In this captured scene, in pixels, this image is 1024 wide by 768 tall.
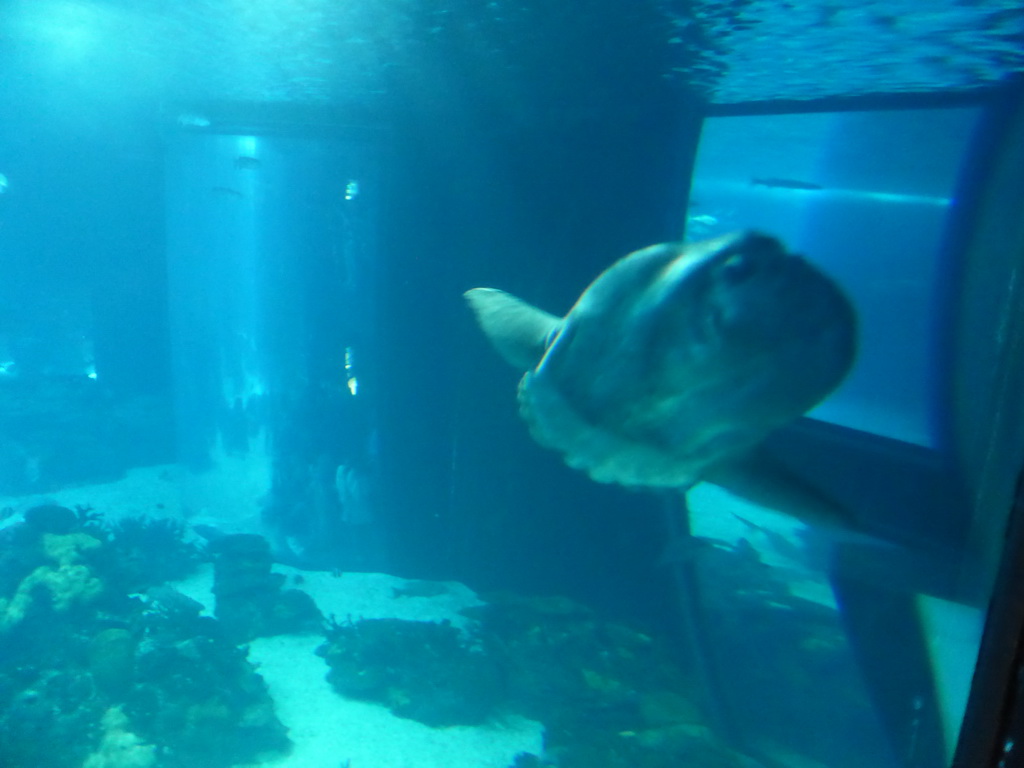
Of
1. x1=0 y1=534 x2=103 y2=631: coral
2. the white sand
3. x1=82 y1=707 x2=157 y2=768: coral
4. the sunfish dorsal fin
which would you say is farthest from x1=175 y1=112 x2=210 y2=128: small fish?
the sunfish dorsal fin

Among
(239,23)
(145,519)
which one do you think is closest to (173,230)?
(145,519)

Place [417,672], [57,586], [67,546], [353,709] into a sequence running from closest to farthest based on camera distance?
[353,709] < [417,672] < [57,586] < [67,546]

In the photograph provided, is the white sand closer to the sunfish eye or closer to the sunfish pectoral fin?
the sunfish pectoral fin

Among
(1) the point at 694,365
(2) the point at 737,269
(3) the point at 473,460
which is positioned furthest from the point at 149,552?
(2) the point at 737,269

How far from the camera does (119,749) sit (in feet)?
22.3

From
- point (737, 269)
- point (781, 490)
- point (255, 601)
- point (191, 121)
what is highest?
point (737, 269)

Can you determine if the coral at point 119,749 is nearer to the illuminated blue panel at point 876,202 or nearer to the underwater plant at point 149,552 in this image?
the underwater plant at point 149,552

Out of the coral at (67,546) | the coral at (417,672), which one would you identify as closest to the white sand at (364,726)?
the coral at (417,672)

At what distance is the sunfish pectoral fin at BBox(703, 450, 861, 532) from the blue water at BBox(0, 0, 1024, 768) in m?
0.05

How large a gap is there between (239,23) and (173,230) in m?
11.3

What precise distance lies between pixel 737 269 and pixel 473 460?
27.5ft

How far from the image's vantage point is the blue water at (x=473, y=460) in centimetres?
651

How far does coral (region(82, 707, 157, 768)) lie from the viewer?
6.61 m

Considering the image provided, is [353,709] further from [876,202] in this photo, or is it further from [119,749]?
[876,202]
